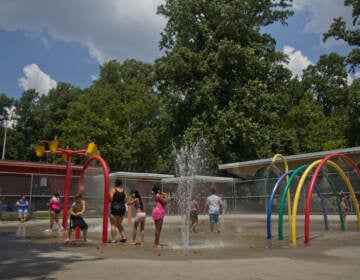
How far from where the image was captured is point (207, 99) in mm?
31578

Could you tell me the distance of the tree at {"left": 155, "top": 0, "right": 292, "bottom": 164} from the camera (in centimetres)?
3095

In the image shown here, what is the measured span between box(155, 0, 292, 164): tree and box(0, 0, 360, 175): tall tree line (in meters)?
0.08

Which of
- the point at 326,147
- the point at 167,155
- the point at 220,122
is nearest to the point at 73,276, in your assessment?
the point at 220,122

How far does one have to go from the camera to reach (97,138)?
117 ft

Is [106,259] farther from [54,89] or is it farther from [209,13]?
[54,89]

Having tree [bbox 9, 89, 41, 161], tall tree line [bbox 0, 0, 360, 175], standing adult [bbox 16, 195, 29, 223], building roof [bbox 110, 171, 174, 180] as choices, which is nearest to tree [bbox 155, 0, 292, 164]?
tall tree line [bbox 0, 0, 360, 175]

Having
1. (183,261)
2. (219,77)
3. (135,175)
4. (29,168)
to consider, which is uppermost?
(219,77)

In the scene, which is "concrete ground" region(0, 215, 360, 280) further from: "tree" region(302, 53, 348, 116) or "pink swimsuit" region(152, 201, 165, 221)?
"tree" region(302, 53, 348, 116)

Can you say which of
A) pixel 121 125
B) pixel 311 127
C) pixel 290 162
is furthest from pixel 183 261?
pixel 311 127

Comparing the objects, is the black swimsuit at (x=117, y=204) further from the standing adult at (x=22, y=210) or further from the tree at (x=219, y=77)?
the tree at (x=219, y=77)

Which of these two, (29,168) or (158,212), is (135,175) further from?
(158,212)

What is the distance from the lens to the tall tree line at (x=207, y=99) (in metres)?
31.2

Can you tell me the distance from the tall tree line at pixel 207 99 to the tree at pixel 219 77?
0.08 m

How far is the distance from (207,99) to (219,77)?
2.23 metres
